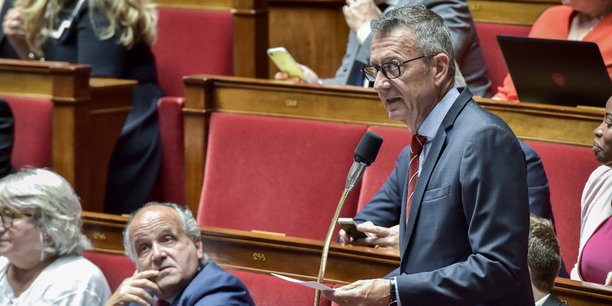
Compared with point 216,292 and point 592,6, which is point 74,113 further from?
point 592,6

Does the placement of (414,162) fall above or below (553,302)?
above

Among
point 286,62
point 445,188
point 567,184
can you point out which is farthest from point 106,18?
point 445,188

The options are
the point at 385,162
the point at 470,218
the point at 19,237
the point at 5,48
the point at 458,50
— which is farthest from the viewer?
the point at 5,48

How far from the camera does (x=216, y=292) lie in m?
1.02

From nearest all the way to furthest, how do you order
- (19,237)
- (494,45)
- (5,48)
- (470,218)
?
1. (470,218)
2. (19,237)
3. (494,45)
4. (5,48)

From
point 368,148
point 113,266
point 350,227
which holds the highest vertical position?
point 368,148

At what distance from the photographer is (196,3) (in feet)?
5.93

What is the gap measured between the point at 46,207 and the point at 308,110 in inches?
14.8

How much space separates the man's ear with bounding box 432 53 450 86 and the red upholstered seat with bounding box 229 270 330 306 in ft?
1.21

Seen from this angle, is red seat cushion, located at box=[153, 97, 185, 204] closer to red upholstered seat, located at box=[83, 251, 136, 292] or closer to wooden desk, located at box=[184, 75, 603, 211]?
wooden desk, located at box=[184, 75, 603, 211]

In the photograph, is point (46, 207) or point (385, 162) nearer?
point (46, 207)

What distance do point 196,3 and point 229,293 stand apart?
2.90 ft

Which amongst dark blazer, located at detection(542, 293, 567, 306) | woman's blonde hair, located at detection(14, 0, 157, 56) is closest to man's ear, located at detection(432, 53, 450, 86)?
dark blazer, located at detection(542, 293, 567, 306)

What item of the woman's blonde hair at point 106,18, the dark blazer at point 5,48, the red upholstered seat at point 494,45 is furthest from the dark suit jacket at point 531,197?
the dark blazer at point 5,48
